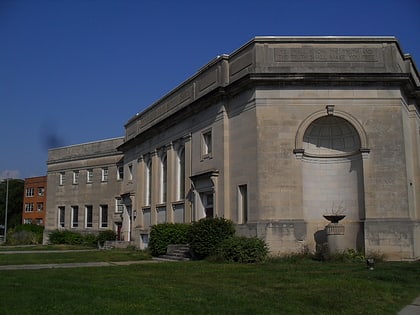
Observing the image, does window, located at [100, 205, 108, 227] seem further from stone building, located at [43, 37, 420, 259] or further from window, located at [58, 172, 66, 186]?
stone building, located at [43, 37, 420, 259]

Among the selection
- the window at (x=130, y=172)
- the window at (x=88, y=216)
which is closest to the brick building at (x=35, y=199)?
the window at (x=88, y=216)

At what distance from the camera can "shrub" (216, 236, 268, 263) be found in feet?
71.9

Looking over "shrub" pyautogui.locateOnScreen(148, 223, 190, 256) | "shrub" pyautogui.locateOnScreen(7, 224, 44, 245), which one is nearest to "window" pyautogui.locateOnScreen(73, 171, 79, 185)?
"shrub" pyautogui.locateOnScreen(7, 224, 44, 245)

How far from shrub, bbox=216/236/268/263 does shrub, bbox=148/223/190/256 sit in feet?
18.9

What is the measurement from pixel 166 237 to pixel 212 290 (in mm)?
15565

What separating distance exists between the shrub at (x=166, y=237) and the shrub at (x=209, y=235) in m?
3.53

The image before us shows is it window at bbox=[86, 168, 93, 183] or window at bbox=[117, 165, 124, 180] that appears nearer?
window at bbox=[117, 165, 124, 180]

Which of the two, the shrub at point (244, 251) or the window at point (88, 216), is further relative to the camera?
the window at point (88, 216)

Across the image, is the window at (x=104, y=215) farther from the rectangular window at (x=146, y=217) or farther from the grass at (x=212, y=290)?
the grass at (x=212, y=290)

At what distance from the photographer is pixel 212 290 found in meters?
12.9

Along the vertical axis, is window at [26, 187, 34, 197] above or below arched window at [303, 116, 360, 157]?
above

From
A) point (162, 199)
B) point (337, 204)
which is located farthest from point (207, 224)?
point (162, 199)

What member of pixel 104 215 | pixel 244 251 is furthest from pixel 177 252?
pixel 104 215

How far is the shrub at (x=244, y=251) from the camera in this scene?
71.9 ft
